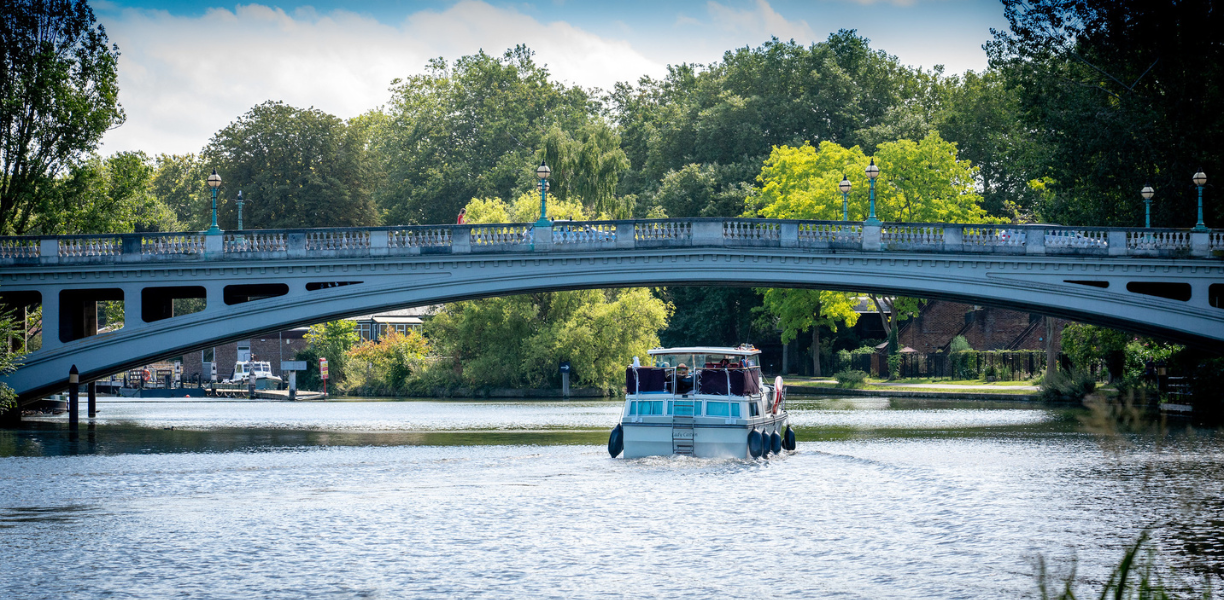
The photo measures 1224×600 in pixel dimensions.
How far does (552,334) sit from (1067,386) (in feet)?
79.9

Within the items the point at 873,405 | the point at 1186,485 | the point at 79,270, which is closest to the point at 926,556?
the point at 1186,485

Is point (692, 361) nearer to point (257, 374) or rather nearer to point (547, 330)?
point (547, 330)

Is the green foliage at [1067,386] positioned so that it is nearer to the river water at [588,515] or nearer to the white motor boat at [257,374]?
the river water at [588,515]

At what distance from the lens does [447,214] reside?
3787 inches

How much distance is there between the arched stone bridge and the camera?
3878 centimetres

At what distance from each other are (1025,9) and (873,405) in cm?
1730

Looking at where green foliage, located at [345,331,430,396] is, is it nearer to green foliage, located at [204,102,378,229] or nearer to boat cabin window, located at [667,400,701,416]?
green foliage, located at [204,102,378,229]

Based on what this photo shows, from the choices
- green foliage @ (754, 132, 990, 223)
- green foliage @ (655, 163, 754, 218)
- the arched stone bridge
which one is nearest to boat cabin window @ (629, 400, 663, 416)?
the arched stone bridge

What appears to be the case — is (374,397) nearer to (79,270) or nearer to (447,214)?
(447,214)

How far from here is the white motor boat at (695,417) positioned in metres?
31.2

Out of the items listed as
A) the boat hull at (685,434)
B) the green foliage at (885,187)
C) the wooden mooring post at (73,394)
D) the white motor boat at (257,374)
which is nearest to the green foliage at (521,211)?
the green foliage at (885,187)

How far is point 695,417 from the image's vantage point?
1227 inches

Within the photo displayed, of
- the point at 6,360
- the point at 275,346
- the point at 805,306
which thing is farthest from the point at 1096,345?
the point at 275,346

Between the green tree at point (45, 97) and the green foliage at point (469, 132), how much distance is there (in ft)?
137
